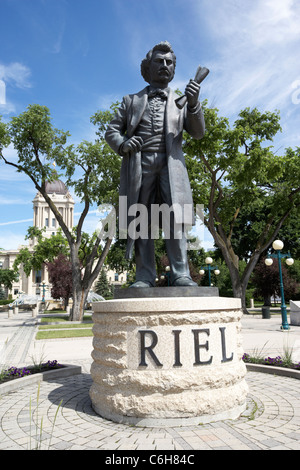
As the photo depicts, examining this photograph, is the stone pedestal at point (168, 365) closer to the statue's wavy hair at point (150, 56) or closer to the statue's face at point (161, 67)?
the statue's face at point (161, 67)

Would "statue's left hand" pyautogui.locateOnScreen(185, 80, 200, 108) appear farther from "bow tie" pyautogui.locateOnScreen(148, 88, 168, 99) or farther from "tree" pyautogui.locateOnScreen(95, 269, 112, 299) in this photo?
"tree" pyautogui.locateOnScreen(95, 269, 112, 299)

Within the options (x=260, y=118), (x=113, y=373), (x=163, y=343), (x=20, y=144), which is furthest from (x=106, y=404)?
(x=260, y=118)

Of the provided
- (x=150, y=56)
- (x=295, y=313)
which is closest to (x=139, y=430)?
(x=150, y=56)

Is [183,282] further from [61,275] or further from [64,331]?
[61,275]

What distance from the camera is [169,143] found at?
15.8 ft

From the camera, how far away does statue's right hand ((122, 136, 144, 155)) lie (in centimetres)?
471

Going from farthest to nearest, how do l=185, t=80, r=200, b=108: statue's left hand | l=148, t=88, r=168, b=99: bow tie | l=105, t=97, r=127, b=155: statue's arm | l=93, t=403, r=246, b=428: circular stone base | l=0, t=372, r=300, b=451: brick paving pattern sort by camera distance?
l=148, t=88, r=168, b=99: bow tie → l=105, t=97, r=127, b=155: statue's arm → l=185, t=80, r=200, b=108: statue's left hand → l=93, t=403, r=246, b=428: circular stone base → l=0, t=372, r=300, b=451: brick paving pattern

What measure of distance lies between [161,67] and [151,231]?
230 centimetres

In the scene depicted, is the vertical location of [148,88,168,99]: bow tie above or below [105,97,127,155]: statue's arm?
above

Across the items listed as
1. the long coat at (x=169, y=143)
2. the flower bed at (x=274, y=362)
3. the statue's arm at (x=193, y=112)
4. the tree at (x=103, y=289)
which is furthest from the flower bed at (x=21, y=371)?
the tree at (x=103, y=289)

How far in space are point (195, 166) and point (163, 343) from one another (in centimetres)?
1750

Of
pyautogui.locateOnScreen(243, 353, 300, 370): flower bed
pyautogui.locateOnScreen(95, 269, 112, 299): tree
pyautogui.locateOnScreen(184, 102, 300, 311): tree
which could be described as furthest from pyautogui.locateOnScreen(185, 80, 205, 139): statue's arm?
pyautogui.locateOnScreen(95, 269, 112, 299): tree

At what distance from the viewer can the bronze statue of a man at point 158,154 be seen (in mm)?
4766

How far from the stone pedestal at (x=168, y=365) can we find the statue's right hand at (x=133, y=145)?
2.06 m
